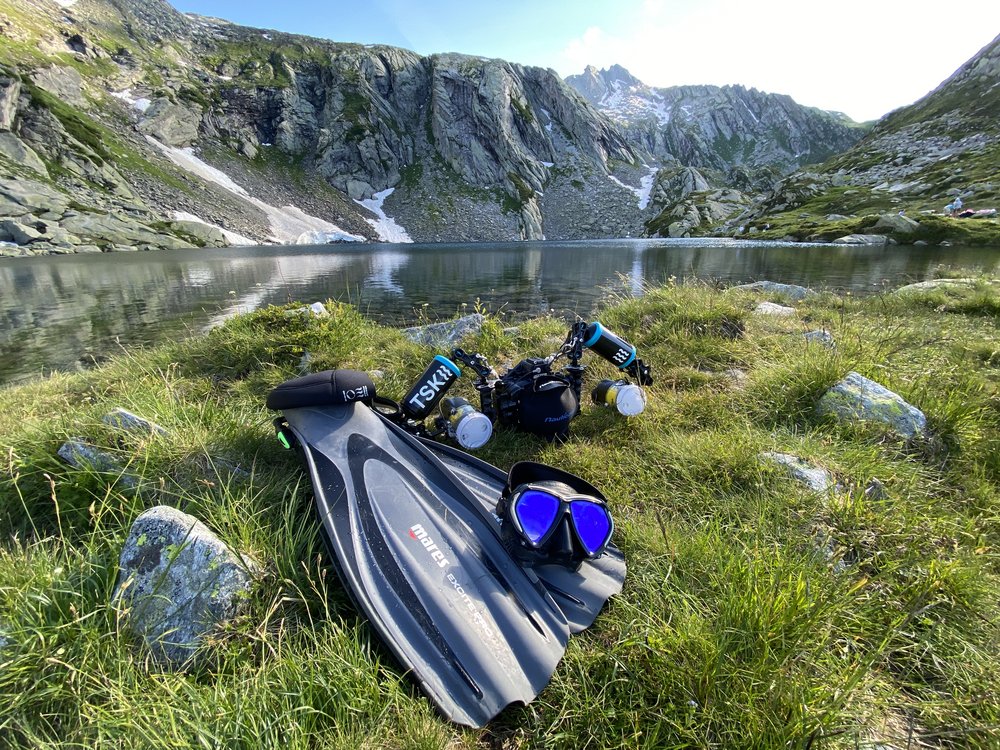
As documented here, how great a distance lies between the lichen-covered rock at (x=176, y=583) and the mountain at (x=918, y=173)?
64459 millimetres

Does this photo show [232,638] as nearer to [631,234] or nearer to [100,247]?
[100,247]

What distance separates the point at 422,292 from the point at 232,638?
24.9 m

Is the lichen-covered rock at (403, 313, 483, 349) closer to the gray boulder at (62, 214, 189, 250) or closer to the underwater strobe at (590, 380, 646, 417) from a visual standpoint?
the underwater strobe at (590, 380, 646, 417)

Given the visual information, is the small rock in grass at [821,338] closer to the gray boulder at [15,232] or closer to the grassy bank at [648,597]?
the grassy bank at [648,597]

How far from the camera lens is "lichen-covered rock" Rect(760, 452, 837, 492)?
310 cm

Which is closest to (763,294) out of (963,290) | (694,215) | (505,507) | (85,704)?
(963,290)

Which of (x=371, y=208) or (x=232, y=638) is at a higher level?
(x=371, y=208)

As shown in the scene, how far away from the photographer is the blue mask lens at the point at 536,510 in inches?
109

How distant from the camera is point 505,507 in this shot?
2840 mm

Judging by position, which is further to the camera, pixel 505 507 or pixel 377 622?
pixel 505 507

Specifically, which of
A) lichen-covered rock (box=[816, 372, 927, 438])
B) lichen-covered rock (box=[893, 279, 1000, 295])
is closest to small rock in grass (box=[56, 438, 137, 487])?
lichen-covered rock (box=[816, 372, 927, 438])

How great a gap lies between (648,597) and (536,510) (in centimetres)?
84

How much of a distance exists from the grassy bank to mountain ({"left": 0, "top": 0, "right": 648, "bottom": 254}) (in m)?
84.9

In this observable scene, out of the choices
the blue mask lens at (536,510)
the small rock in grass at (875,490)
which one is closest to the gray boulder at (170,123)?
the blue mask lens at (536,510)
